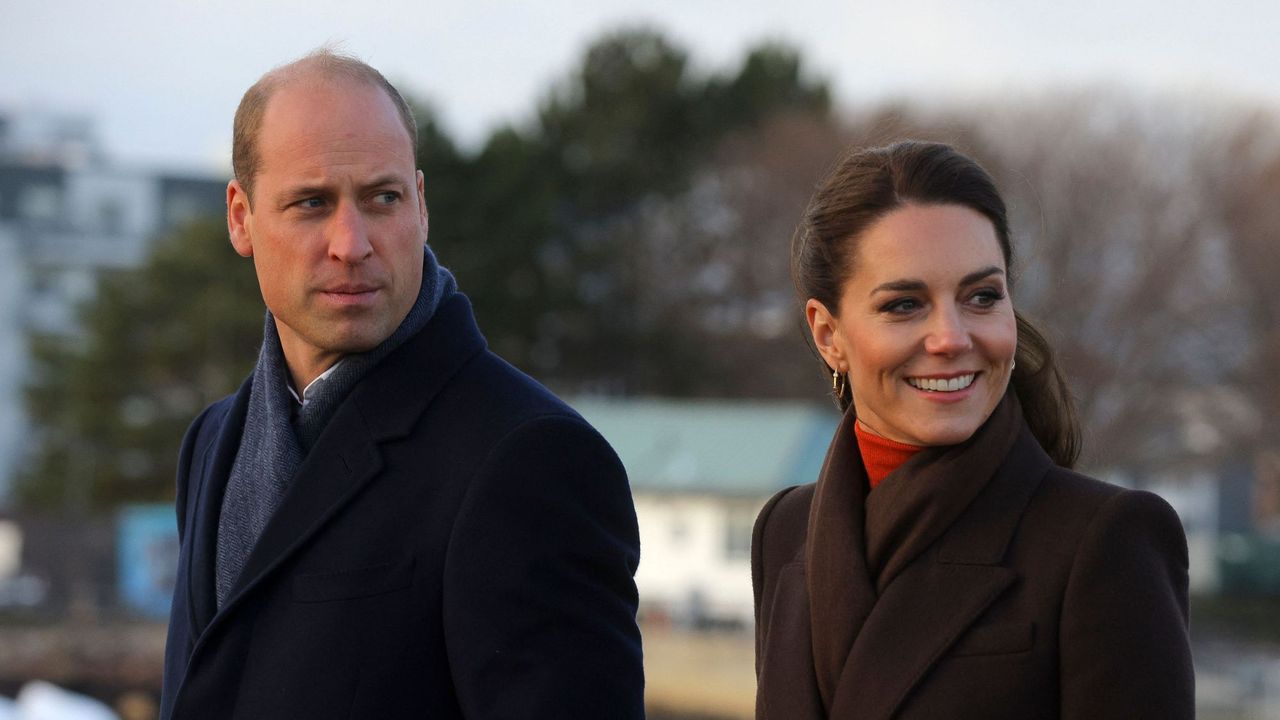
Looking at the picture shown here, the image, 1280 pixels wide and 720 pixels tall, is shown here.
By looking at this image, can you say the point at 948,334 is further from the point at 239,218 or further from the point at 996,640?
the point at 239,218

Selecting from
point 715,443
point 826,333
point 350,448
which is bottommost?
point 350,448

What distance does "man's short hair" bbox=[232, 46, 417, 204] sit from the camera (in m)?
3.02

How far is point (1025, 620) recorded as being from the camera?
8.87 ft

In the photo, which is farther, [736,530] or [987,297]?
[736,530]

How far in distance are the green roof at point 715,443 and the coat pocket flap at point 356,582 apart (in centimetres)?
3622

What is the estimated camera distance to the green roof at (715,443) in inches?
1553

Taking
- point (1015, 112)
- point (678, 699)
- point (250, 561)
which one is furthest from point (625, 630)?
point (1015, 112)

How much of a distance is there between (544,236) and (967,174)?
132 feet

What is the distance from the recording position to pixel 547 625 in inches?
107

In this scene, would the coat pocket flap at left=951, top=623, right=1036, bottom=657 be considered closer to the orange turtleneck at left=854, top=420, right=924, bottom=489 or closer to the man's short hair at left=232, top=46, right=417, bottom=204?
the orange turtleneck at left=854, top=420, right=924, bottom=489

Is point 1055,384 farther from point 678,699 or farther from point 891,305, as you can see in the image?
point 678,699

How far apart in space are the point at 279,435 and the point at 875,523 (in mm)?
991

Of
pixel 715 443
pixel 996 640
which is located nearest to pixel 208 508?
pixel 996 640

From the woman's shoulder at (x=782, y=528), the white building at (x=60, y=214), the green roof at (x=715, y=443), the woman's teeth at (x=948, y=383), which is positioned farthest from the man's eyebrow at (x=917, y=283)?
the white building at (x=60, y=214)
